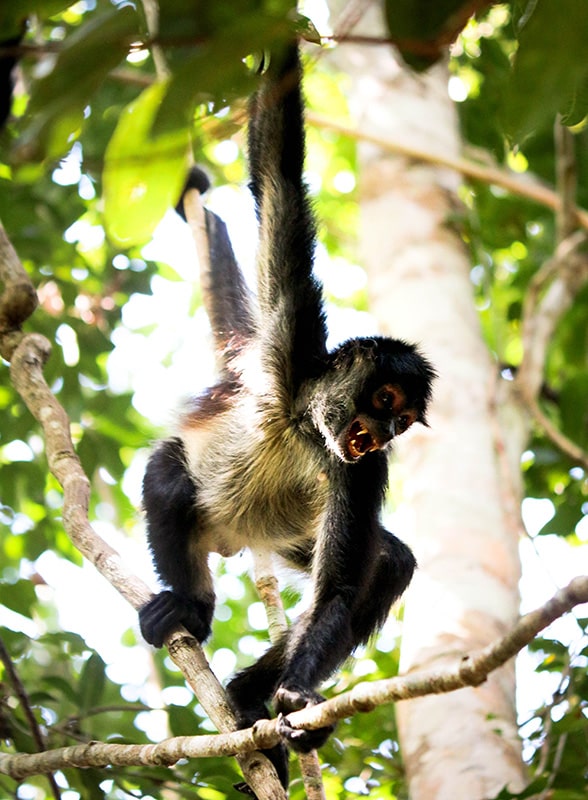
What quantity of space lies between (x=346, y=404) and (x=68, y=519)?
1230mm

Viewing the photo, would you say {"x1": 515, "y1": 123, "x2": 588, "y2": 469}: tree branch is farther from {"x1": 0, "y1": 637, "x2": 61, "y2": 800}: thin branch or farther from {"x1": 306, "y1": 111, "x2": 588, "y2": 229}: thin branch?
{"x1": 0, "y1": 637, "x2": 61, "y2": 800}: thin branch

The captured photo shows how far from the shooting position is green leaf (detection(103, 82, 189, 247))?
945 mm

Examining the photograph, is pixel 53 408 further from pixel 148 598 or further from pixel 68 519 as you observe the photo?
pixel 148 598

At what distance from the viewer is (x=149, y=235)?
1030 millimetres

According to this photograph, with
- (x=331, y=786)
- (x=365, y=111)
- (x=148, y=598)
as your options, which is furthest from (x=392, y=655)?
(x=365, y=111)

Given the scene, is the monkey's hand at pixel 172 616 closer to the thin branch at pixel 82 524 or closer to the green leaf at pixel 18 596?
the thin branch at pixel 82 524

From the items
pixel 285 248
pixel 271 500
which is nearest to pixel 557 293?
pixel 271 500

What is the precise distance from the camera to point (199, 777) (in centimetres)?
300

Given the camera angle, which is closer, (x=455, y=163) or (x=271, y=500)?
(x=271, y=500)

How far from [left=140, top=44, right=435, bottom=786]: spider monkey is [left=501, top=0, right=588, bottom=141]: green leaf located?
2.28 meters

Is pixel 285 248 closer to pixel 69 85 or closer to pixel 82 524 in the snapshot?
pixel 82 524

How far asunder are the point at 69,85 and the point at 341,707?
54.2 inches

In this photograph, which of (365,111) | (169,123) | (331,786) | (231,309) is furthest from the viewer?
(365,111)

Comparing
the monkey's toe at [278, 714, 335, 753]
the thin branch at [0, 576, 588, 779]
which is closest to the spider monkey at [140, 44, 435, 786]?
the monkey's toe at [278, 714, 335, 753]
